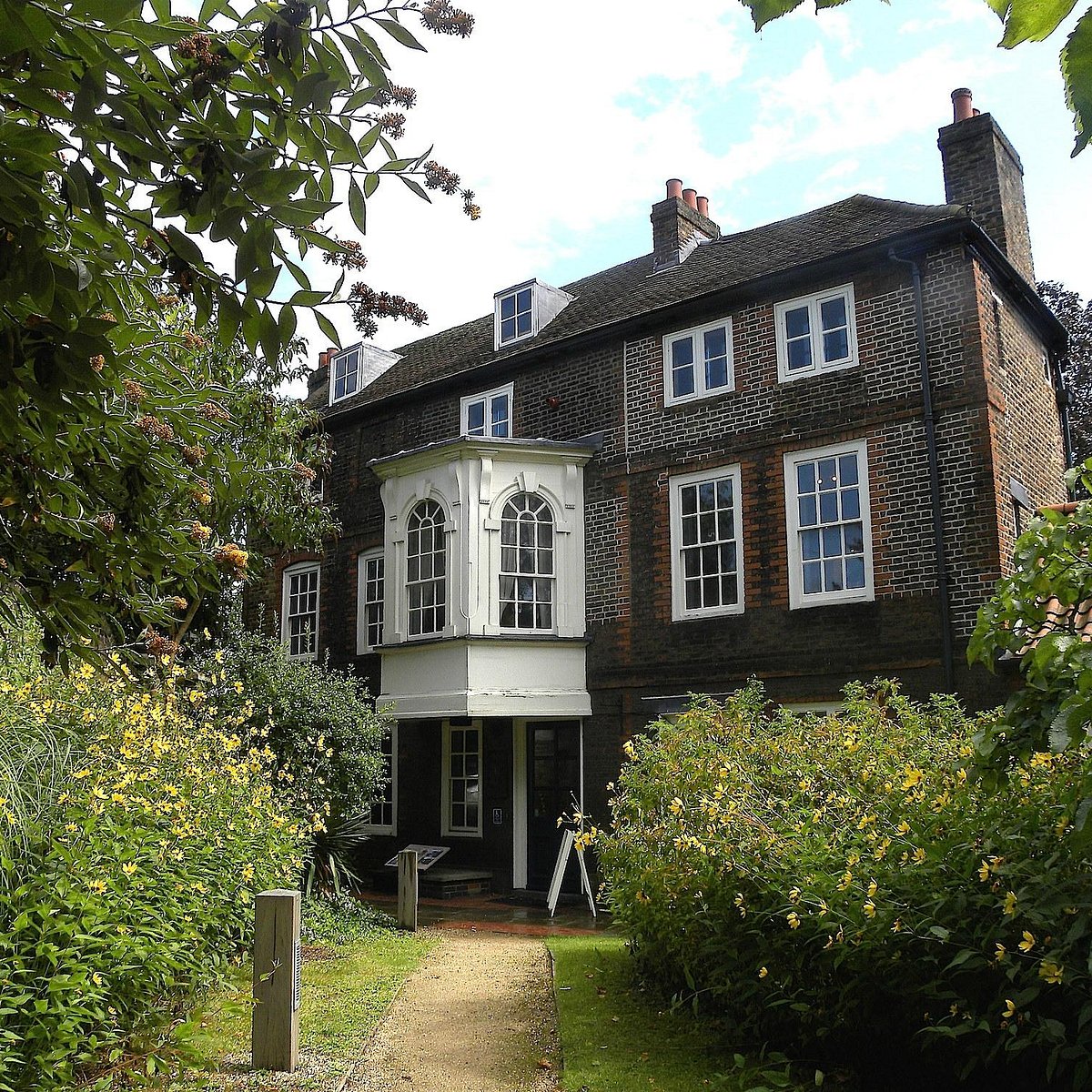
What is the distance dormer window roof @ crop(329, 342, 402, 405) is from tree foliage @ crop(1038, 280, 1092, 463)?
14.2 meters

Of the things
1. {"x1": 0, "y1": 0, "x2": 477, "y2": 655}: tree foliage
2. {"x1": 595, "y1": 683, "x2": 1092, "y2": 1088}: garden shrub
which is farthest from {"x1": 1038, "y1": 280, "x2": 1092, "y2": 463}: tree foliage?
{"x1": 0, "y1": 0, "x2": 477, "y2": 655}: tree foliage

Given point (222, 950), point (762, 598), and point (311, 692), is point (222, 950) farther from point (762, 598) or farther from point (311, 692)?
point (762, 598)

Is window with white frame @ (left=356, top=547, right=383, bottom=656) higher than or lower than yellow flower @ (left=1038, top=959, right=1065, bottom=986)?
higher

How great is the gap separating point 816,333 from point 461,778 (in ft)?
30.2

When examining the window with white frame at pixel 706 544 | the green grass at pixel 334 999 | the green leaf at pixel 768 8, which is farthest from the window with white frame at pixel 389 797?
the green leaf at pixel 768 8

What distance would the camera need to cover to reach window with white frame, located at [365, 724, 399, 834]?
18.9 meters

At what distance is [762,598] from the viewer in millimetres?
14477

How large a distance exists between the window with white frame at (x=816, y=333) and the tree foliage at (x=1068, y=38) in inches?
533

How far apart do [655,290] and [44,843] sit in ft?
44.3

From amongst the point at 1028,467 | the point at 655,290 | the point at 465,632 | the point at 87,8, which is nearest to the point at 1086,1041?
the point at 87,8

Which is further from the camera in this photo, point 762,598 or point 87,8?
point 762,598

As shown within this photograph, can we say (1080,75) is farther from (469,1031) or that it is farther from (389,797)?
(389,797)

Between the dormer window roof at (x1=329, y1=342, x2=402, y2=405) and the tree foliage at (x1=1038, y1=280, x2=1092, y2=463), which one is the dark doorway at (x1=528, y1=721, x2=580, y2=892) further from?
the tree foliage at (x1=1038, y1=280, x2=1092, y2=463)

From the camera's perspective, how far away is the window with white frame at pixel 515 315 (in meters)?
19.1
